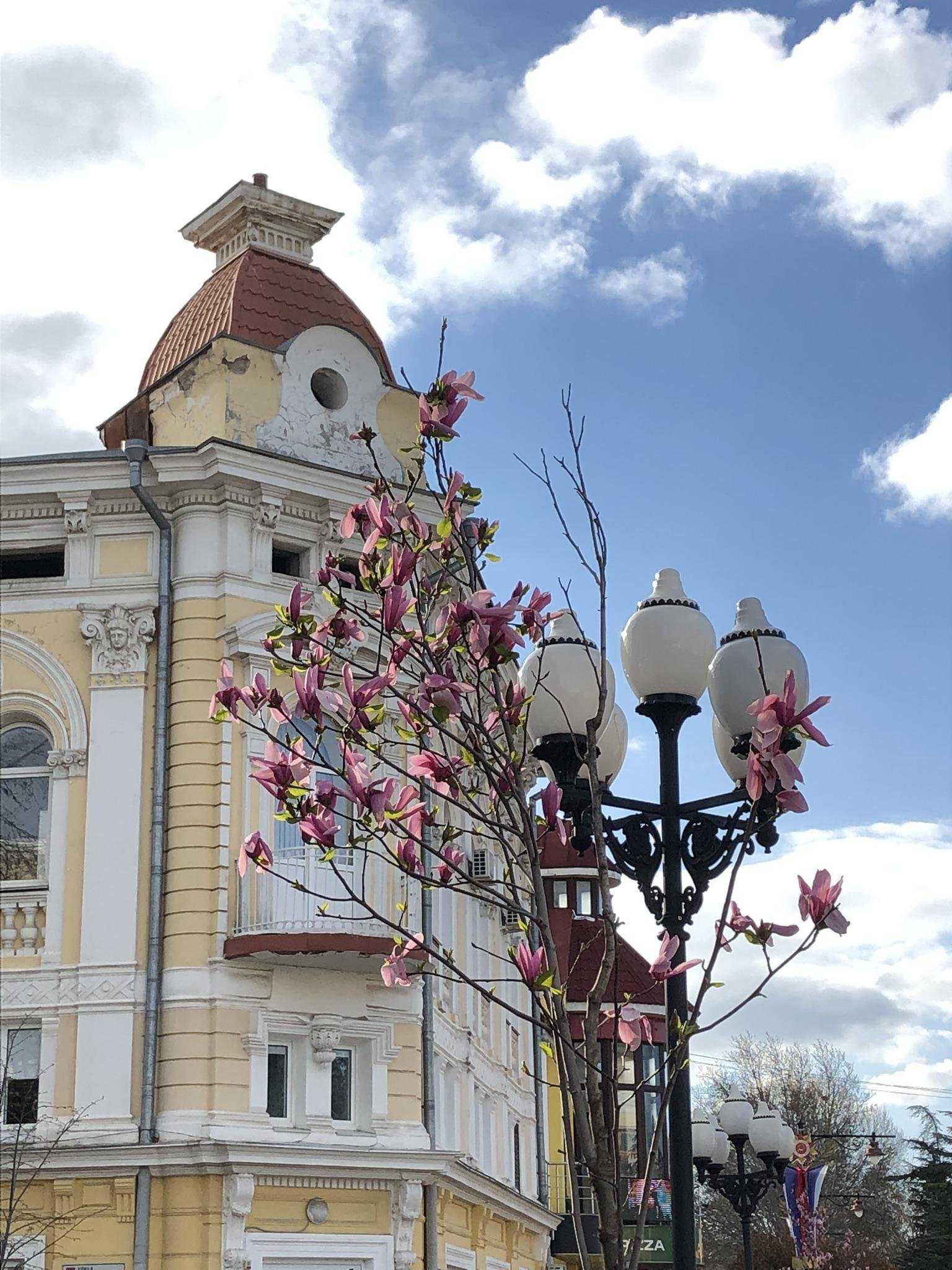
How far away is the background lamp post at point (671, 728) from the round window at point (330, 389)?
13781 millimetres

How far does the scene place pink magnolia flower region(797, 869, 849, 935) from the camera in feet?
17.0

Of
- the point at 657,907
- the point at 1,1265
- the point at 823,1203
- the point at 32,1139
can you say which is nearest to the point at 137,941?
the point at 32,1139

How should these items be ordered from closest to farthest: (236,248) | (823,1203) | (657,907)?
1. (657,907)
2. (236,248)
3. (823,1203)

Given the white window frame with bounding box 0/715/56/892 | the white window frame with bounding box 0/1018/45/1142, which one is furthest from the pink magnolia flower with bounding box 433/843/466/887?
the white window frame with bounding box 0/715/56/892

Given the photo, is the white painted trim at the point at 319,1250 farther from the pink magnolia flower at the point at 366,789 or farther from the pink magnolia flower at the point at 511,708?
the pink magnolia flower at the point at 366,789

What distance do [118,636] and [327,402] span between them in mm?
4077

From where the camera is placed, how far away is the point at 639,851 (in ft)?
25.1

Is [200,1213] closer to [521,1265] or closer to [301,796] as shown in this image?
[521,1265]

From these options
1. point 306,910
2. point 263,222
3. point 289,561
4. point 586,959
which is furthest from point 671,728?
point 586,959

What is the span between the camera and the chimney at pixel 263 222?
22750 millimetres

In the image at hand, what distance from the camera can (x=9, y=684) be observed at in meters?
20.4

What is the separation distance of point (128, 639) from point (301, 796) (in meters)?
15.3

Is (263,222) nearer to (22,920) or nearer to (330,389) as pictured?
(330,389)

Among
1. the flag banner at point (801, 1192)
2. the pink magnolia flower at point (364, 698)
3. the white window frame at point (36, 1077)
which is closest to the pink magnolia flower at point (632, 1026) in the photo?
the pink magnolia flower at point (364, 698)
